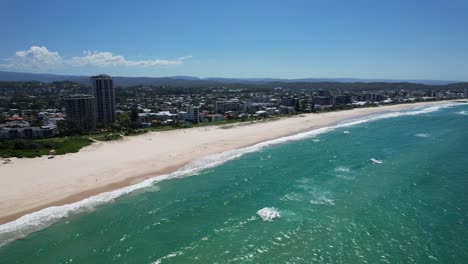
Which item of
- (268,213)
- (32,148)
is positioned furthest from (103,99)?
(268,213)

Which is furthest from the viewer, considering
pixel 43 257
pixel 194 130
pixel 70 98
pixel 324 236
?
pixel 70 98

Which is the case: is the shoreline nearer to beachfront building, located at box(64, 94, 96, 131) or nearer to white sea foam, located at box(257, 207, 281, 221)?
white sea foam, located at box(257, 207, 281, 221)

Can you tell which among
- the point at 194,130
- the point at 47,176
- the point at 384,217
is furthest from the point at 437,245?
the point at 194,130

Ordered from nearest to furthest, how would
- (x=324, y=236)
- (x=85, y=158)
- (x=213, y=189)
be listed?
(x=324, y=236) < (x=213, y=189) < (x=85, y=158)

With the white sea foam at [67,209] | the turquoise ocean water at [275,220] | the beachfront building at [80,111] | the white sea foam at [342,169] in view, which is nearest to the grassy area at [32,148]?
the white sea foam at [67,209]

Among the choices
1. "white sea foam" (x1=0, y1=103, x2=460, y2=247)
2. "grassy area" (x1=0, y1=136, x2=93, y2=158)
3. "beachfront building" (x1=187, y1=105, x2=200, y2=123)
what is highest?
"beachfront building" (x1=187, y1=105, x2=200, y2=123)

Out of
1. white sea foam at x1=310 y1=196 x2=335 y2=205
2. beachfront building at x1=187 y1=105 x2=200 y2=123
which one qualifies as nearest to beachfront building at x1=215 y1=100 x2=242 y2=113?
beachfront building at x1=187 y1=105 x2=200 y2=123

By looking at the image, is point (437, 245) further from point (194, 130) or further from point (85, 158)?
point (194, 130)
